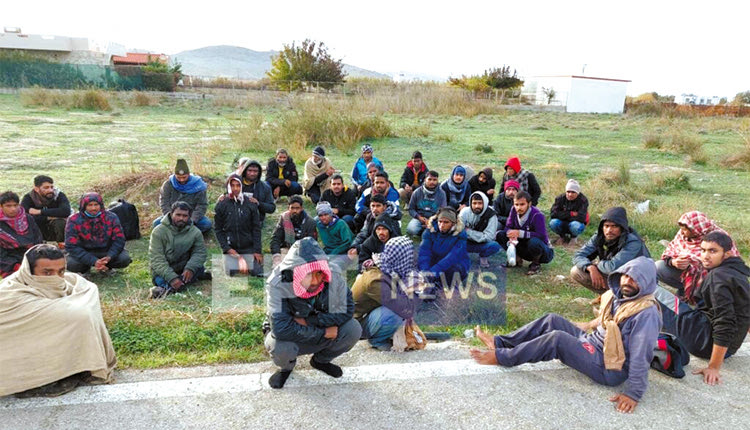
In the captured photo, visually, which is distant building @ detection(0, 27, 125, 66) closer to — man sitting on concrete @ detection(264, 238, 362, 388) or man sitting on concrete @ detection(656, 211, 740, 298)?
man sitting on concrete @ detection(264, 238, 362, 388)

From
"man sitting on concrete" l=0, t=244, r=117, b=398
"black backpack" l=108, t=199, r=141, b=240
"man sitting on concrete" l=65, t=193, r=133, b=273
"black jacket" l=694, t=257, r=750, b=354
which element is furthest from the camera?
"black backpack" l=108, t=199, r=141, b=240

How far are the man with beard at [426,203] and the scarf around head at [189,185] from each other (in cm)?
303

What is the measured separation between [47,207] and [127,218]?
3.08 feet

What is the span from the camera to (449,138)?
57.6 ft

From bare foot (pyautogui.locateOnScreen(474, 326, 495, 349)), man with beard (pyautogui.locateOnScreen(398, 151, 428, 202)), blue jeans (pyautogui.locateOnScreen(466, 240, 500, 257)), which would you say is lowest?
bare foot (pyautogui.locateOnScreen(474, 326, 495, 349))

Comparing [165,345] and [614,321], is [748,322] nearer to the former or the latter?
[614,321]

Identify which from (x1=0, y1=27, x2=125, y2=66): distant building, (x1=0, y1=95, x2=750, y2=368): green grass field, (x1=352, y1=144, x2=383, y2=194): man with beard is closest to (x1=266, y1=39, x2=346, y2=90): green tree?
(x1=0, y1=95, x2=750, y2=368): green grass field

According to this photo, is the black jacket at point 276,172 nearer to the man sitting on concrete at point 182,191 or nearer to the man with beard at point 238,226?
the man sitting on concrete at point 182,191

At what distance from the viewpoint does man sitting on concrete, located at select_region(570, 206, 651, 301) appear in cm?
509

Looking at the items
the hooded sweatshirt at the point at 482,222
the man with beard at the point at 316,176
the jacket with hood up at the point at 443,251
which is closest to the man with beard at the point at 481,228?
the hooded sweatshirt at the point at 482,222

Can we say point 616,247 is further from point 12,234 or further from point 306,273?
point 12,234

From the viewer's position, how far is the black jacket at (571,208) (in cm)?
754

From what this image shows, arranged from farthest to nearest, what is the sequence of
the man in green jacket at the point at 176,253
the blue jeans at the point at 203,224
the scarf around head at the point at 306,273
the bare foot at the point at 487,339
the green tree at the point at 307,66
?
the green tree at the point at 307,66, the blue jeans at the point at 203,224, the man in green jacket at the point at 176,253, the bare foot at the point at 487,339, the scarf around head at the point at 306,273

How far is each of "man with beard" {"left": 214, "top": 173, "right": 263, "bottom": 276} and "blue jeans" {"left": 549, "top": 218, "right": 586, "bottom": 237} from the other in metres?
4.26
